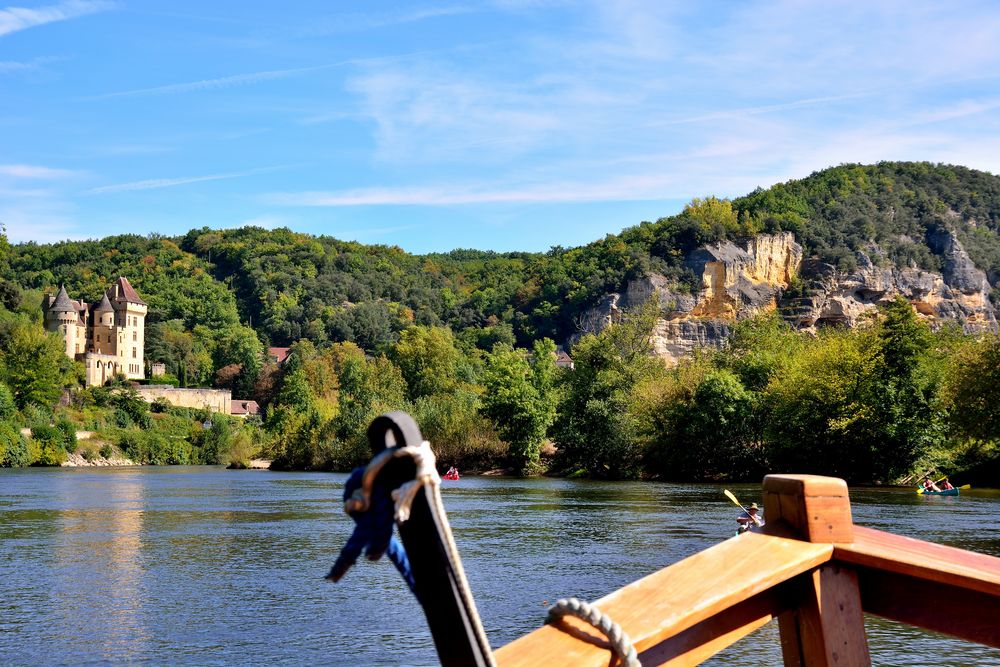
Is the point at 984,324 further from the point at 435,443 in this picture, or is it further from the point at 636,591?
the point at 636,591

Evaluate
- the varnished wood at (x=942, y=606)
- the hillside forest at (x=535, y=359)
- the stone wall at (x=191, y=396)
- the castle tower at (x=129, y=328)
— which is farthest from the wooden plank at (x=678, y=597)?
A: the castle tower at (x=129, y=328)

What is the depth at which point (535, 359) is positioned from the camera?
7200 centimetres

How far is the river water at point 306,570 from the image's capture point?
14.2 meters

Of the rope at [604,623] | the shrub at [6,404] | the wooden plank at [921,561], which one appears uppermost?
the wooden plank at [921,561]

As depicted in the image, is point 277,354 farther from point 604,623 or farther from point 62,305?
point 604,623

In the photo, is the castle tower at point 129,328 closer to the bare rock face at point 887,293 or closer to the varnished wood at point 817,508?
the bare rock face at point 887,293

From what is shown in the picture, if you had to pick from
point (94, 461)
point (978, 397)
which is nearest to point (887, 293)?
point (94, 461)

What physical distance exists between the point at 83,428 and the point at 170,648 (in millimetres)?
82555

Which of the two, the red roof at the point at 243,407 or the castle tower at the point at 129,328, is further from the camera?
the castle tower at the point at 129,328

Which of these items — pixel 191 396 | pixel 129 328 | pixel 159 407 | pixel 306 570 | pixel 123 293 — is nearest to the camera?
pixel 306 570

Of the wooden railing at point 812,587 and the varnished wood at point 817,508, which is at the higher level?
the varnished wood at point 817,508

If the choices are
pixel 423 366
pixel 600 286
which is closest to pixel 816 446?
pixel 423 366

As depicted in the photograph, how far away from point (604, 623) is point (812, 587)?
99 centimetres

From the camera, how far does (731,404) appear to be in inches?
2090
